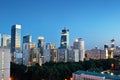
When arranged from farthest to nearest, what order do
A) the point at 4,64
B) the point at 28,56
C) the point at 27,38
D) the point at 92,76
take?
1. the point at 27,38
2. the point at 28,56
3. the point at 4,64
4. the point at 92,76

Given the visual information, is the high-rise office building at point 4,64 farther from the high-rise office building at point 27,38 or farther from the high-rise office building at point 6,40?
the high-rise office building at point 6,40

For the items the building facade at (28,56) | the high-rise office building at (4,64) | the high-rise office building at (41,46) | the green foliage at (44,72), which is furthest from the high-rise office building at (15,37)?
the high-rise office building at (4,64)

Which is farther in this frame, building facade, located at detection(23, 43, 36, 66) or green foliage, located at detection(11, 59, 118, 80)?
building facade, located at detection(23, 43, 36, 66)

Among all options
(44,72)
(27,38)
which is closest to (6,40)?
(27,38)

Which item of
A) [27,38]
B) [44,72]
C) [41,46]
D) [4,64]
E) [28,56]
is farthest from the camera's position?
[27,38]

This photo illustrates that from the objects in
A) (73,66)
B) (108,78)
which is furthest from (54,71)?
(108,78)

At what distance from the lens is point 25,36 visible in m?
107

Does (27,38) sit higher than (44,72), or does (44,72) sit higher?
(27,38)

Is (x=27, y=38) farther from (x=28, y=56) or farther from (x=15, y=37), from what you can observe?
(x=28, y=56)

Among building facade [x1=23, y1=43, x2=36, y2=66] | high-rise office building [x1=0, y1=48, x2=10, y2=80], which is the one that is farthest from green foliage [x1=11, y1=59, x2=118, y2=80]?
building facade [x1=23, y1=43, x2=36, y2=66]

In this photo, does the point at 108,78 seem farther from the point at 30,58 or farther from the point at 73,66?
the point at 30,58

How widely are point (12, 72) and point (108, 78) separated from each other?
17.1m

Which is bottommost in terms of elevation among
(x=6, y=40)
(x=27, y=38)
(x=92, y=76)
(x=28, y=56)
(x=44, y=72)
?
(x=44, y=72)

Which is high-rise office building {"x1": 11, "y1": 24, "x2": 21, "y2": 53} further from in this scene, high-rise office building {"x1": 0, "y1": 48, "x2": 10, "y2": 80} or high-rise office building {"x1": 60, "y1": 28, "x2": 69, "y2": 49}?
high-rise office building {"x1": 0, "y1": 48, "x2": 10, "y2": 80}
